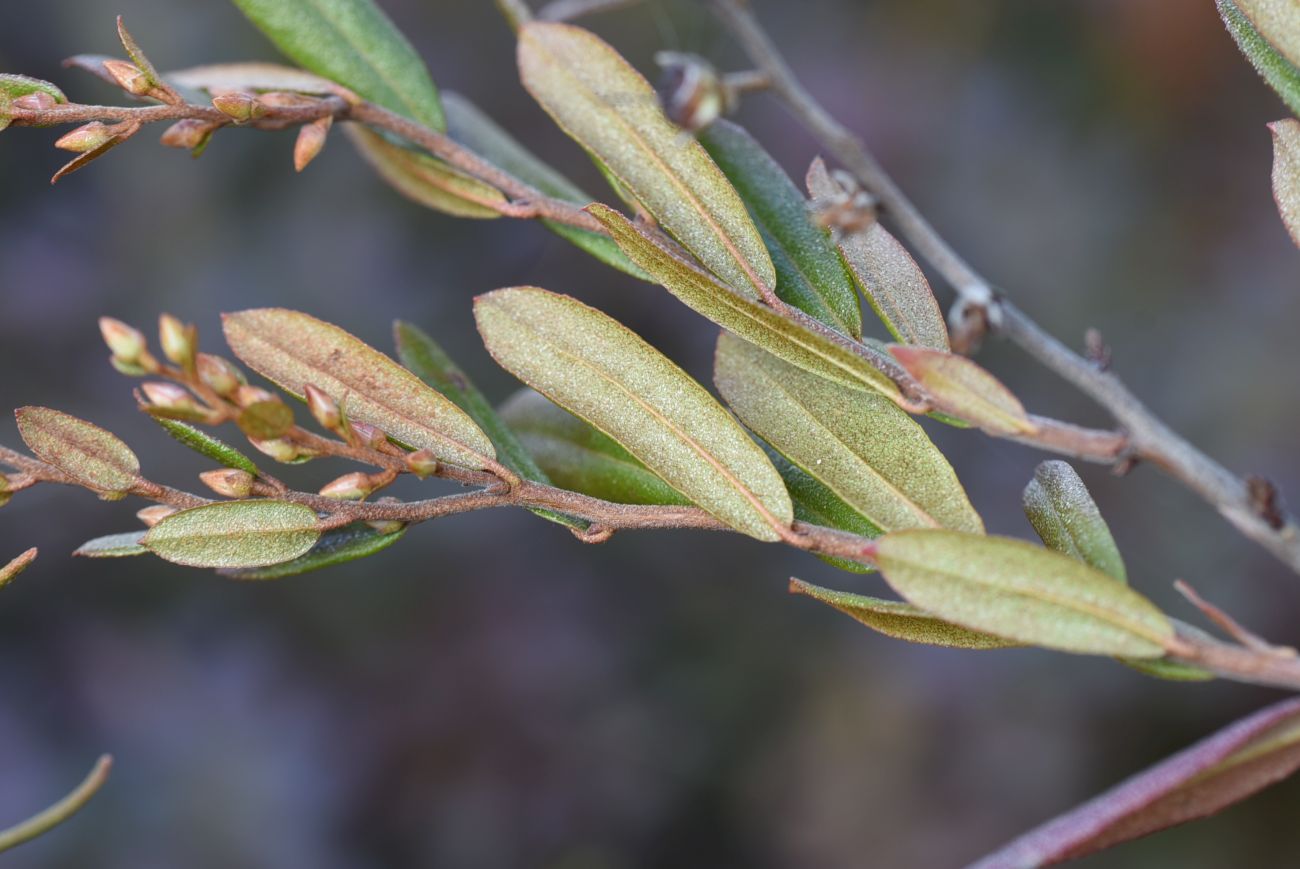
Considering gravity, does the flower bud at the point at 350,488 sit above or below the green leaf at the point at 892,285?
below

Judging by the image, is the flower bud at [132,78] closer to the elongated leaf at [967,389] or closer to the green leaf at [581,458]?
the green leaf at [581,458]

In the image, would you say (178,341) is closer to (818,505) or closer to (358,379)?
(358,379)

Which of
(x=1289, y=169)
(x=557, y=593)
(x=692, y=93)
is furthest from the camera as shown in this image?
(x=557, y=593)

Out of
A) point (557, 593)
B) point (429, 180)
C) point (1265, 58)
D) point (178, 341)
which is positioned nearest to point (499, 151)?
point (429, 180)

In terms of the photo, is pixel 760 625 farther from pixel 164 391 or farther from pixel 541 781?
pixel 164 391

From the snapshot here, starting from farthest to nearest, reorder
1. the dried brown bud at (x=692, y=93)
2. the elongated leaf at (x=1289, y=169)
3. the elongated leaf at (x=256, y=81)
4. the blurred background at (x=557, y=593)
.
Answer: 1. the blurred background at (x=557, y=593)
2. the elongated leaf at (x=256, y=81)
3. the elongated leaf at (x=1289, y=169)
4. the dried brown bud at (x=692, y=93)

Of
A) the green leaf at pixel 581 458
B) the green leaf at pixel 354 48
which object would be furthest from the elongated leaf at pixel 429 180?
the green leaf at pixel 581 458

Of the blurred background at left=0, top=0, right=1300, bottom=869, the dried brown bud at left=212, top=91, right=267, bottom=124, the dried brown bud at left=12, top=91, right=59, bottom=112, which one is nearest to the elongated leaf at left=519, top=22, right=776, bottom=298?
the dried brown bud at left=212, top=91, right=267, bottom=124
